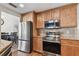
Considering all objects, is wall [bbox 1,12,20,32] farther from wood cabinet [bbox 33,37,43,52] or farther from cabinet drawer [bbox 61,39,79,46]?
cabinet drawer [bbox 61,39,79,46]

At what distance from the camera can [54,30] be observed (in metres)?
4.08

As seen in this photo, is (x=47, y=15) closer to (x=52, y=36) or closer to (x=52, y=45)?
(x=52, y=36)

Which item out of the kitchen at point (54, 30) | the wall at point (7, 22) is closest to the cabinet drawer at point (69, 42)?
the kitchen at point (54, 30)

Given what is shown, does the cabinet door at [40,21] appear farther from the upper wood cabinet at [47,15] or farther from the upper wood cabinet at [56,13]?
the upper wood cabinet at [56,13]

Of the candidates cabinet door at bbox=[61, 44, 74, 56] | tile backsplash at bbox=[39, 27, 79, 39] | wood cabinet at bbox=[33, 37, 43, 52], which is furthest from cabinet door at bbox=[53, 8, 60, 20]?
cabinet door at bbox=[61, 44, 74, 56]

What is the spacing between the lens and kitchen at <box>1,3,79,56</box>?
2.97 meters

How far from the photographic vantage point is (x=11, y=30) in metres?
4.02

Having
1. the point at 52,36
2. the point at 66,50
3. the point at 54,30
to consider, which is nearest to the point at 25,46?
the point at 52,36

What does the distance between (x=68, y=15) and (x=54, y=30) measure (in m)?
0.88

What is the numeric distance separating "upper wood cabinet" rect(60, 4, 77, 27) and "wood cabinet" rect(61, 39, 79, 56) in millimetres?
697

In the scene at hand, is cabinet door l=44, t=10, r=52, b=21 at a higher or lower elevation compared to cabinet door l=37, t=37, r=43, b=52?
higher

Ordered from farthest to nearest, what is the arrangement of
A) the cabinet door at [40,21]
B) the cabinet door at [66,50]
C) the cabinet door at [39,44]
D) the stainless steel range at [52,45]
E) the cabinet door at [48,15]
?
1. the cabinet door at [40,21]
2. the cabinet door at [48,15]
3. the cabinet door at [39,44]
4. the stainless steel range at [52,45]
5. the cabinet door at [66,50]

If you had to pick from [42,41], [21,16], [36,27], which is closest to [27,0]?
[42,41]

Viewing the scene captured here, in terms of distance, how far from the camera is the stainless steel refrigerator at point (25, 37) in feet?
13.5
